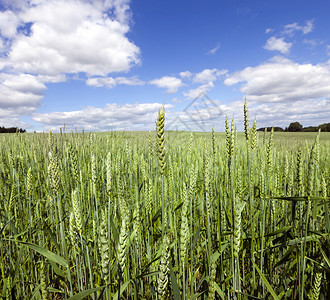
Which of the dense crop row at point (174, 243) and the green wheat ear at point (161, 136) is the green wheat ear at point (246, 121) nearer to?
the dense crop row at point (174, 243)

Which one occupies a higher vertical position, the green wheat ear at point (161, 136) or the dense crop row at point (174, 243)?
the green wheat ear at point (161, 136)

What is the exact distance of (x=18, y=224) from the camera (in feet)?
6.77

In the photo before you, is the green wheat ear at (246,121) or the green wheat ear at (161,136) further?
the green wheat ear at (246,121)

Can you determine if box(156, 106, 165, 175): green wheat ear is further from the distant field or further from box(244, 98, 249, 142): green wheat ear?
box(244, 98, 249, 142): green wheat ear

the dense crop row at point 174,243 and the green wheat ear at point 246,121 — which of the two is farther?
the green wheat ear at point 246,121

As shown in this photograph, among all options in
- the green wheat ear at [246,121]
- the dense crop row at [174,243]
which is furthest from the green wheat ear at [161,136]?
the green wheat ear at [246,121]

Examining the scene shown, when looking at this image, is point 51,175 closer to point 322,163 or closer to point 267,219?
point 267,219

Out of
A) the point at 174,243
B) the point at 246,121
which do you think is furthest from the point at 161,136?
the point at 174,243

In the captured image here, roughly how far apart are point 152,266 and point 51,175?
91 cm

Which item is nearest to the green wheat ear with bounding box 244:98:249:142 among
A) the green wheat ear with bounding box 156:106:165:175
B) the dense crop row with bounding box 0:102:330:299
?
the dense crop row with bounding box 0:102:330:299

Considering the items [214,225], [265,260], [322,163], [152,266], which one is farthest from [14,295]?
[322,163]

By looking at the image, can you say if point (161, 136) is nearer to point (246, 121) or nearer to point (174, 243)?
point (246, 121)

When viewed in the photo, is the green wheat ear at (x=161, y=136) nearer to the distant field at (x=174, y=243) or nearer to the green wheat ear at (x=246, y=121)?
the distant field at (x=174, y=243)

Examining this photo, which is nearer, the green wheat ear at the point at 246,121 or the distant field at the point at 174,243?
the distant field at the point at 174,243
